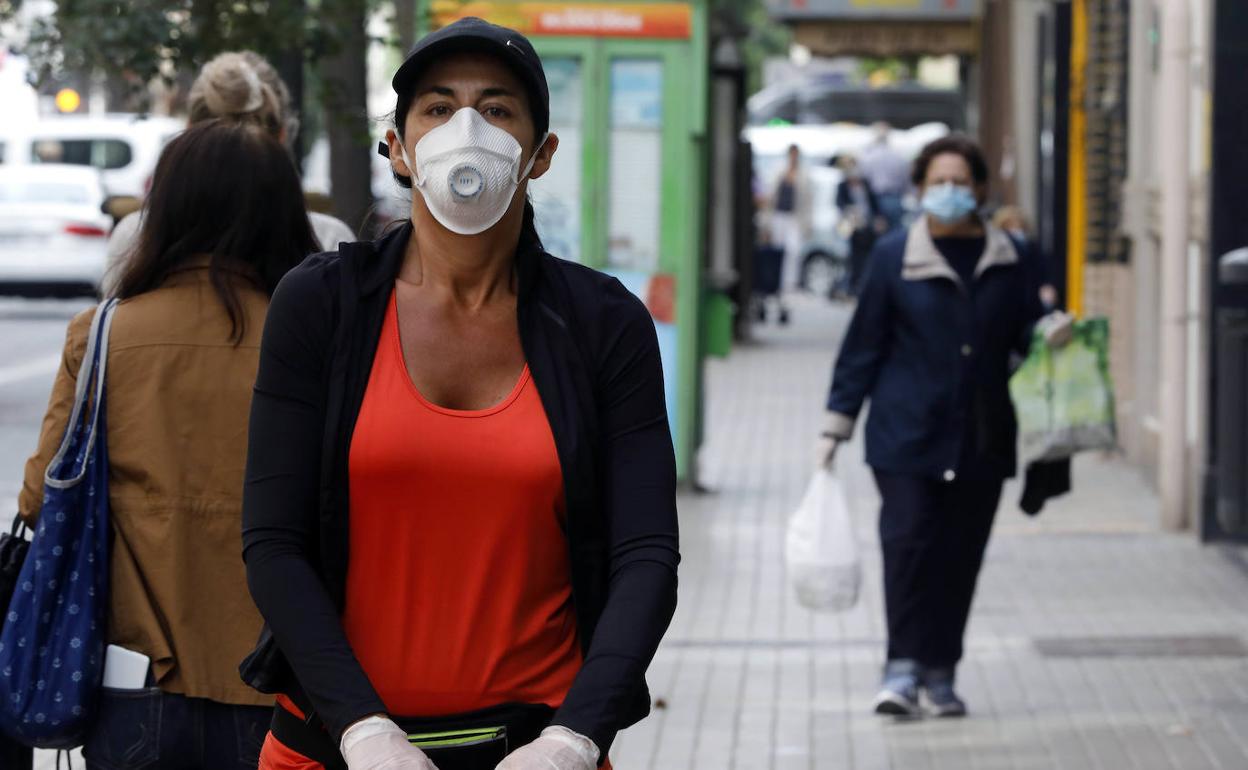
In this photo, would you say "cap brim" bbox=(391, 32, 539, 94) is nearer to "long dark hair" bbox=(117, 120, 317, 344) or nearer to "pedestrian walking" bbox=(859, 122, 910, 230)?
"long dark hair" bbox=(117, 120, 317, 344)

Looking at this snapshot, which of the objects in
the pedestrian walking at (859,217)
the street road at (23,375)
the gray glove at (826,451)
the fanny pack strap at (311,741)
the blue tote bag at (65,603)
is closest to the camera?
the fanny pack strap at (311,741)

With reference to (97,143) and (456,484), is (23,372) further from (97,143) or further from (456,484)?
(456,484)

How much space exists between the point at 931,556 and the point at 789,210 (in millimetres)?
19437

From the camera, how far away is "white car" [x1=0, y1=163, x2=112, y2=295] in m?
22.9

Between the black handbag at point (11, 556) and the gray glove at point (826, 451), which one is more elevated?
the black handbag at point (11, 556)

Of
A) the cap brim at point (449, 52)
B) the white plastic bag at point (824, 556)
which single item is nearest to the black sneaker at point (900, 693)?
the white plastic bag at point (824, 556)

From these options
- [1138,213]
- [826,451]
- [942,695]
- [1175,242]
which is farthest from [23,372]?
[942,695]

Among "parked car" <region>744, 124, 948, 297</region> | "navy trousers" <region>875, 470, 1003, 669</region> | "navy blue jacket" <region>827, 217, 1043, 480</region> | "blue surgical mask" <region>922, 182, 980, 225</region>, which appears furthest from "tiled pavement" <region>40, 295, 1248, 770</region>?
"parked car" <region>744, 124, 948, 297</region>

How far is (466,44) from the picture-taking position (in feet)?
8.82

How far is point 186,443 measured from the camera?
143 inches

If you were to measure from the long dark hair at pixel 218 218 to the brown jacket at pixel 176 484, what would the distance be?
0.08 m

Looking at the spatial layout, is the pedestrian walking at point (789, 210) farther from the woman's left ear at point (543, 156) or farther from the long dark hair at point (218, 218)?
the woman's left ear at point (543, 156)

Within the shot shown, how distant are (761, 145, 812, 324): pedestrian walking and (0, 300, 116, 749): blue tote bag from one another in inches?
814

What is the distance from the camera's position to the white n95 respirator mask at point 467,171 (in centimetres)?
266
